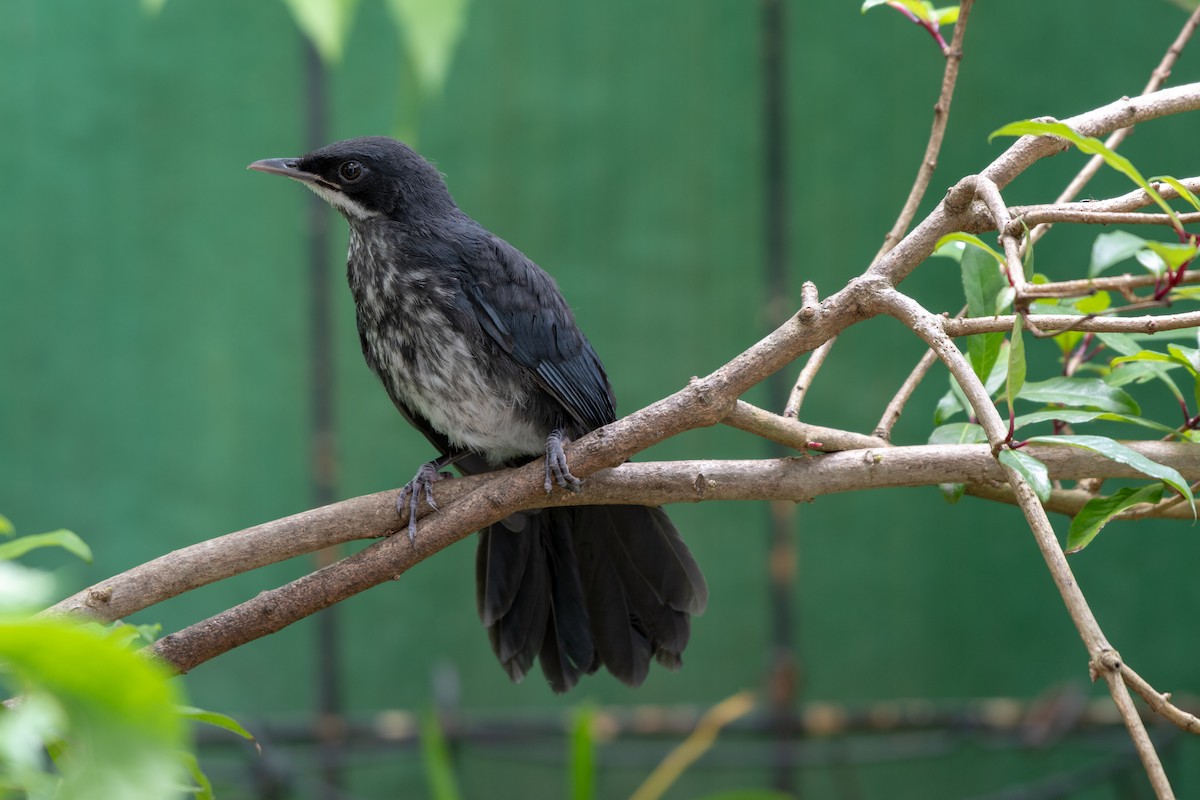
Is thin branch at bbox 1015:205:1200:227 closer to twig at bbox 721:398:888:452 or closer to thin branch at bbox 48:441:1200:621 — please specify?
thin branch at bbox 48:441:1200:621

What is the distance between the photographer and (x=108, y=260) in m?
4.29

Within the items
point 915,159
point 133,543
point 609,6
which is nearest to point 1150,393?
point 915,159

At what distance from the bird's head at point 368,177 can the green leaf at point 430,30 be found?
1.93m

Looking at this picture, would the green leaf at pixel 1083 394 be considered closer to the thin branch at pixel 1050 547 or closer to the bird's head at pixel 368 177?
the thin branch at pixel 1050 547

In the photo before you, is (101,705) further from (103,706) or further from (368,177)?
(368,177)

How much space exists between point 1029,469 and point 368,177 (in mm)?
1667

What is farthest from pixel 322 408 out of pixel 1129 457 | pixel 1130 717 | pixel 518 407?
pixel 1130 717

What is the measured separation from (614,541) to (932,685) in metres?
2.58

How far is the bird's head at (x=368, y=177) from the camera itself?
96.2 inches

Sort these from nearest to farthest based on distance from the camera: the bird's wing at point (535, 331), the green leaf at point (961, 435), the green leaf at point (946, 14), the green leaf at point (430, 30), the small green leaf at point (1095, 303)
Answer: the green leaf at point (430, 30) < the small green leaf at point (1095, 303) < the green leaf at point (961, 435) < the green leaf at point (946, 14) < the bird's wing at point (535, 331)

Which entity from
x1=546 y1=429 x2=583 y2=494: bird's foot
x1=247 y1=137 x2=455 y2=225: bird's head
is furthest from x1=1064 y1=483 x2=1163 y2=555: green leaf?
x1=247 y1=137 x2=455 y2=225: bird's head

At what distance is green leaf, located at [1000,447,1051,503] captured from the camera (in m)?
1.26

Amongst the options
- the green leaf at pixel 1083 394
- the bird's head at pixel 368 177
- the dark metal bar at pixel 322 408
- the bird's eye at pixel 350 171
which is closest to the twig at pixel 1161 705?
the green leaf at pixel 1083 394

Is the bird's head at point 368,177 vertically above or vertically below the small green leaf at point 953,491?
above
